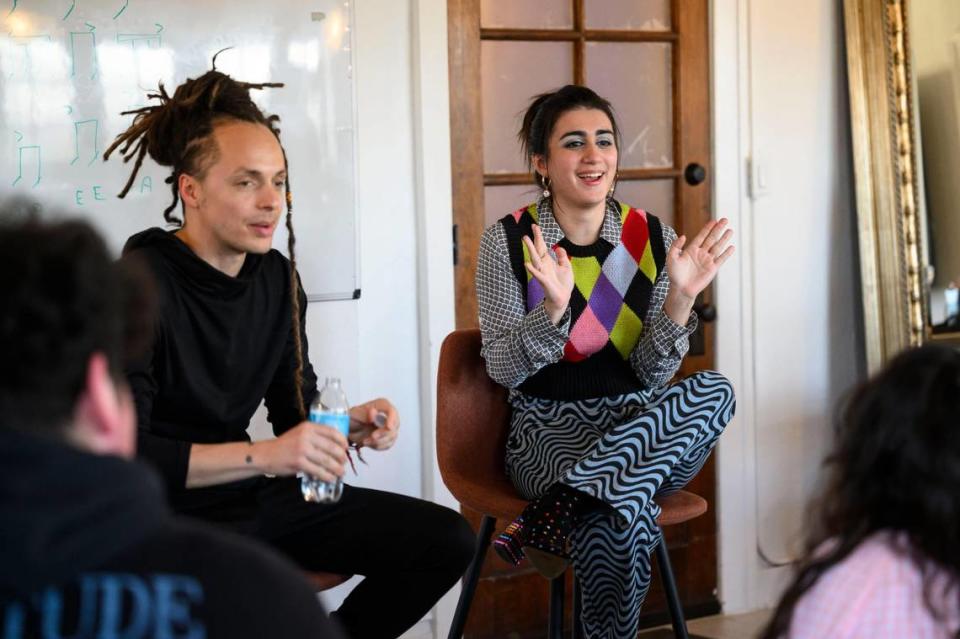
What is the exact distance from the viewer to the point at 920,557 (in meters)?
1.12

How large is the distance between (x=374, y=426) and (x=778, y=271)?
1699 mm

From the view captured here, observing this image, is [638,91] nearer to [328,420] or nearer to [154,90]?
[154,90]

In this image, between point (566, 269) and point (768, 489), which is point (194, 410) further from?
point (768, 489)

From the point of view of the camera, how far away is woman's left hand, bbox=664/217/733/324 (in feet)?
7.97

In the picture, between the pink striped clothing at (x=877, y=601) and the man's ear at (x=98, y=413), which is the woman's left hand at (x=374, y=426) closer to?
the pink striped clothing at (x=877, y=601)

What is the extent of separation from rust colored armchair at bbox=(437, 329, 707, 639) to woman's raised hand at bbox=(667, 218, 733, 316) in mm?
429

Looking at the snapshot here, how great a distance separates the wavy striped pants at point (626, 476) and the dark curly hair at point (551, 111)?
69 cm

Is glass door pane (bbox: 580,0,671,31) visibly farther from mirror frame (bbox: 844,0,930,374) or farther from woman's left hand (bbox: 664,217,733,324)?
woman's left hand (bbox: 664,217,733,324)

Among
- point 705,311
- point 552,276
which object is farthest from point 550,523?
point 705,311

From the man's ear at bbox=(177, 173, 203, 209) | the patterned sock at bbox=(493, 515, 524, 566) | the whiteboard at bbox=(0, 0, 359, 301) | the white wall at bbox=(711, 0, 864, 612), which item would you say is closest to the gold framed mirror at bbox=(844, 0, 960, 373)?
the white wall at bbox=(711, 0, 864, 612)

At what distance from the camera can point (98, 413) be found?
2.83 ft

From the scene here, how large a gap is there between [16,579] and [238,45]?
2.15 meters

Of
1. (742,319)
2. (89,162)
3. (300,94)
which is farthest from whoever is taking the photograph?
(742,319)

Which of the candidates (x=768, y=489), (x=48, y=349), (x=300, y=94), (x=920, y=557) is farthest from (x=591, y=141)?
(x=48, y=349)
